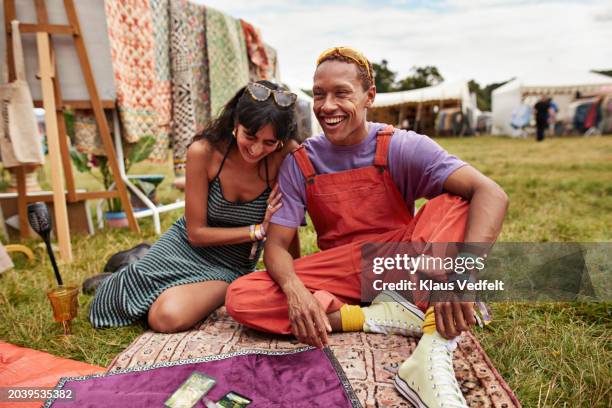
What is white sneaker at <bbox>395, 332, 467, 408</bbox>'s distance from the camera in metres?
1.55

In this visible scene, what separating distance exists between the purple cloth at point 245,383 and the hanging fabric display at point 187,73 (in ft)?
8.95

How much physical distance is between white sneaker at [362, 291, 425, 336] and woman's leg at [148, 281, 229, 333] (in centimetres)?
81

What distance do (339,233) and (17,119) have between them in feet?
8.35

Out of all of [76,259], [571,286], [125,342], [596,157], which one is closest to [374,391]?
[125,342]

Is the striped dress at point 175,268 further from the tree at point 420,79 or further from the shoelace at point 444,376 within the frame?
the tree at point 420,79

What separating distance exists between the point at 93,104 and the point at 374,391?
3.12m

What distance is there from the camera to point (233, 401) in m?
1.64

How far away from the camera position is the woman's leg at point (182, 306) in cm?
228

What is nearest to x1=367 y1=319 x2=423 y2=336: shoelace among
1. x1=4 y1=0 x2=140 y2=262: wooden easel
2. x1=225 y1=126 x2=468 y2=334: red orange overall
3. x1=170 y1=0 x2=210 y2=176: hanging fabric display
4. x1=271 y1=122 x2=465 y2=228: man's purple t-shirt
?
x1=225 y1=126 x2=468 y2=334: red orange overall

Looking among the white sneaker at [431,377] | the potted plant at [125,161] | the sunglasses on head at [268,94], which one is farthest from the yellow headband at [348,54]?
the potted plant at [125,161]

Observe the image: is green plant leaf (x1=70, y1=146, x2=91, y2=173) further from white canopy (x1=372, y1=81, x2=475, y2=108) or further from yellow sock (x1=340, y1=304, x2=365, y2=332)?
white canopy (x1=372, y1=81, x2=475, y2=108)

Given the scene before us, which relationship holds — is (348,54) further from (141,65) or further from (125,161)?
(125,161)

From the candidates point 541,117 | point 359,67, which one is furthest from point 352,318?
point 541,117

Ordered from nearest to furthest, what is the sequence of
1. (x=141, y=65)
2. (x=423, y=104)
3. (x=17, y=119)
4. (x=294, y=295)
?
(x=294, y=295), (x=17, y=119), (x=141, y=65), (x=423, y=104)
